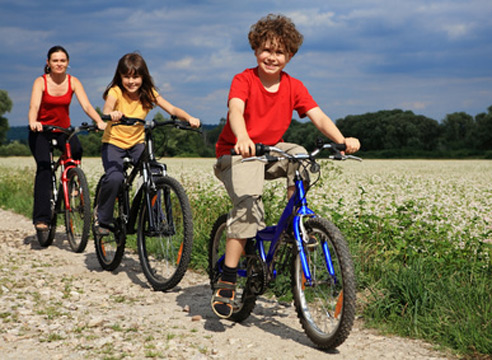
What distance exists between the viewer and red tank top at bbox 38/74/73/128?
6945mm

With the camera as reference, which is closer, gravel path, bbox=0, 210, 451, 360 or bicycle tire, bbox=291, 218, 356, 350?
bicycle tire, bbox=291, 218, 356, 350

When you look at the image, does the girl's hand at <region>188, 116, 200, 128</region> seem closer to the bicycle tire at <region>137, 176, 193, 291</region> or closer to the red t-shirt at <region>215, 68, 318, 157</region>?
the bicycle tire at <region>137, 176, 193, 291</region>

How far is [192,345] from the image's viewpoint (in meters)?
3.69

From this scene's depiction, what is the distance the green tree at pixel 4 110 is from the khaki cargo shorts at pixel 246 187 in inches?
2933

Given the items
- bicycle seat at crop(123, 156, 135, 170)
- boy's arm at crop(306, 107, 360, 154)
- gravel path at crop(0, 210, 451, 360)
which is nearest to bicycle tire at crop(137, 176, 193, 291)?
gravel path at crop(0, 210, 451, 360)

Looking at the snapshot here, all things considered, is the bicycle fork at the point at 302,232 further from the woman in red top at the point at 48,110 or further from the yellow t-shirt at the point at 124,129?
the woman in red top at the point at 48,110

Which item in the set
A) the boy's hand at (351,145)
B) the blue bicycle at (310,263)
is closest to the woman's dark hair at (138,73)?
the blue bicycle at (310,263)

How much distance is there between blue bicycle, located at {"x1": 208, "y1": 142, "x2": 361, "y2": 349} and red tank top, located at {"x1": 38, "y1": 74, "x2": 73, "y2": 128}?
164 inches

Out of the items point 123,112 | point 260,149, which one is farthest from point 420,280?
point 123,112

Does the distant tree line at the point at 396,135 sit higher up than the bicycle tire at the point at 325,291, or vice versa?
the distant tree line at the point at 396,135

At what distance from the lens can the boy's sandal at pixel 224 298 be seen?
394cm

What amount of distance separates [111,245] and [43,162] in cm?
→ 163

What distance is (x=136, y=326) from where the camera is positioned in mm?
4090

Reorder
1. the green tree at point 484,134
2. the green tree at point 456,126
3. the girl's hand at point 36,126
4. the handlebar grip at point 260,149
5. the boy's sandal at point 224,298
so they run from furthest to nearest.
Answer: the green tree at point 456,126, the green tree at point 484,134, the girl's hand at point 36,126, the boy's sandal at point 224,298, the handlebar grip at point 260,149
